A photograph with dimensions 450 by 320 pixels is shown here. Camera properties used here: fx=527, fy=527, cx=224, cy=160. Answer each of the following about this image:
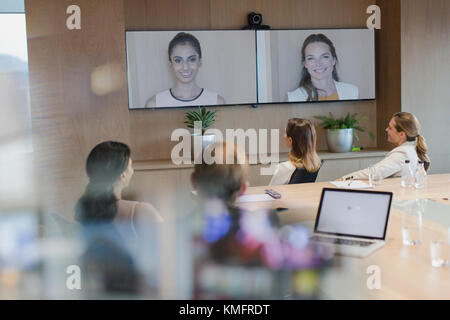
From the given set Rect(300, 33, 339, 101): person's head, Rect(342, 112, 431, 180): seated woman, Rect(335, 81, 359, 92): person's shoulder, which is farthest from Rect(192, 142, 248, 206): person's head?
Rect(335, 81, 359, 92): person's shoulder

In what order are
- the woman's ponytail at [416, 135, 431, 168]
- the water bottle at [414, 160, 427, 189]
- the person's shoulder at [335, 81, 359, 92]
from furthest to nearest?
the person's shoulder at [335, 81, 359, 92]
the woman's ponytail at [416, 135, 431, 168]
the water bottle at [414, 160, 427, 189]

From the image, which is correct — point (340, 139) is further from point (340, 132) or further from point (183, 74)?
point (183, 74)

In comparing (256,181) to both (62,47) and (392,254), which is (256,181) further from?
(392,254)

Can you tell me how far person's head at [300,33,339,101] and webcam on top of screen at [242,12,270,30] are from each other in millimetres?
533

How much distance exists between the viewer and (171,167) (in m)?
5.20

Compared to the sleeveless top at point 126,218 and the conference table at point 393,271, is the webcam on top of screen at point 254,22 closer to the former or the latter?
the conference table at point 393,271

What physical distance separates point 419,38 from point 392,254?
412 cm

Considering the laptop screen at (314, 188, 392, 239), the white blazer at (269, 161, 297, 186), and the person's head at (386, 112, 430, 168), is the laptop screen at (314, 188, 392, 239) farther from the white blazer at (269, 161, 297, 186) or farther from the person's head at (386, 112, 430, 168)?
the person's head at (386, 112, 430, 168)

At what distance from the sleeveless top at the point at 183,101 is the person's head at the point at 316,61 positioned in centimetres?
102

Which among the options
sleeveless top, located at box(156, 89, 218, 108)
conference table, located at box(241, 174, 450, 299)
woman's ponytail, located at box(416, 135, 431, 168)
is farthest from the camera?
sleeveless top, located at box(156, 89, 218, 108)

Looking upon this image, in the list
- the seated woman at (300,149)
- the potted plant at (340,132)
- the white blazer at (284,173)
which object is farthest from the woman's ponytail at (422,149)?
the potted plant at (340,132)

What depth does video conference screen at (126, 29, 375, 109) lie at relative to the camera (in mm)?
5512

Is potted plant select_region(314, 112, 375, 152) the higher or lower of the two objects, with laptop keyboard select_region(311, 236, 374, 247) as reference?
higher
